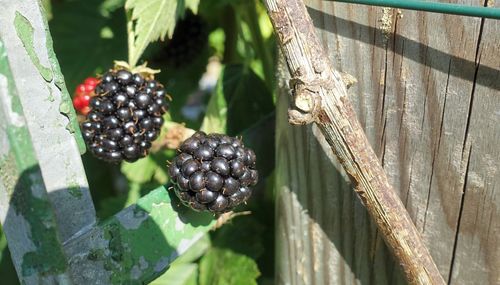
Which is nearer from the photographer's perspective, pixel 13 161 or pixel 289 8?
pixel 13 161

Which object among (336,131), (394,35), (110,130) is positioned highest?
(394,35)

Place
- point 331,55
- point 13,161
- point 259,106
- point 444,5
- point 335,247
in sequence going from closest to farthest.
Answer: point 13,161 < point 444,5 < point 331,55 < point 335,247 < point 259,106

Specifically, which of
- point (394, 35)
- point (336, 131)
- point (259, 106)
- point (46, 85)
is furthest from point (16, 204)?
point (259, 106)

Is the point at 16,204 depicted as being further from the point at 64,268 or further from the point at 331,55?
the point at 331,55

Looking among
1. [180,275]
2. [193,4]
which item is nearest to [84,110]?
[193,4]

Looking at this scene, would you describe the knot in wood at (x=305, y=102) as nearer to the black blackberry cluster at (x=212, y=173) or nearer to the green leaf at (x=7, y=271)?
the black blackberry cluster at (x=212, y=173)

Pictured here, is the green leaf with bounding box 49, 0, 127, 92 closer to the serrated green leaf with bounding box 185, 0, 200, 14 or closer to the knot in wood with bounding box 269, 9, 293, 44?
the serrated green leaf with bounding box 185, 0, 200, 14

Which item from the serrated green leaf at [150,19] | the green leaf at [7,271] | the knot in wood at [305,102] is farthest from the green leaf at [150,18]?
the green leaf at [7,271]
